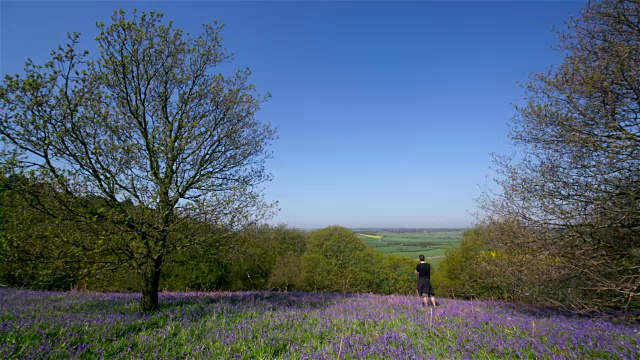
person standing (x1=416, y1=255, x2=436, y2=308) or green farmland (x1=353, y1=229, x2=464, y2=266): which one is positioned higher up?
person standing (x1=416, y1=255, x2=436, y2=308)

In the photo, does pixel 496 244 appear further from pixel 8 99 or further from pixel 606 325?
pixel 8 99

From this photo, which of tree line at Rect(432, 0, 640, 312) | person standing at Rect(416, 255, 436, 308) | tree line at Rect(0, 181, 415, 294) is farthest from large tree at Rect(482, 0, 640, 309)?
tree line at Rect(0, 181, 415, 294)

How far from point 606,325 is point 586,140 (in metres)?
4.75

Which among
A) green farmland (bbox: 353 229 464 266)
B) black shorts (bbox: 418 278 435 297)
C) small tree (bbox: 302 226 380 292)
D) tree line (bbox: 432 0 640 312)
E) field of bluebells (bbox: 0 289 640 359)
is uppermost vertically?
tree line (bbox: 432 0 640 312)

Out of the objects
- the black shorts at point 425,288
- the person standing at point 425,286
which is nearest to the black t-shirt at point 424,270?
the person standing at point 425,286

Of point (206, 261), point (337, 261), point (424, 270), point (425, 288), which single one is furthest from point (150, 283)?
point (337, 261)

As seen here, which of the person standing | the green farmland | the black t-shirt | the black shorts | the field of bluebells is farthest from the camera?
the green farmland

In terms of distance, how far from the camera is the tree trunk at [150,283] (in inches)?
342

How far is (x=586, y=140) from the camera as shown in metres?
7.14

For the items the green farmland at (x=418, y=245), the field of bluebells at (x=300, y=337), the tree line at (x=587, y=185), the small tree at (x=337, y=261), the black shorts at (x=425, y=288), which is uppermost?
the tree line at (x=587, y=185)

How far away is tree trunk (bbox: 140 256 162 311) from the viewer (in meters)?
8.69

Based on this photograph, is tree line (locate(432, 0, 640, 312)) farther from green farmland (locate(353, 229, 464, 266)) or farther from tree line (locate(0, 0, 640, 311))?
green farmland (locate(353, 229, 464, 266))

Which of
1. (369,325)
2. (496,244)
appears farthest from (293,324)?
(496,244)

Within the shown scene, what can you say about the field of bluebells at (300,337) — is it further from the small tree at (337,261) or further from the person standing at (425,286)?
the small tree at (337,261)
